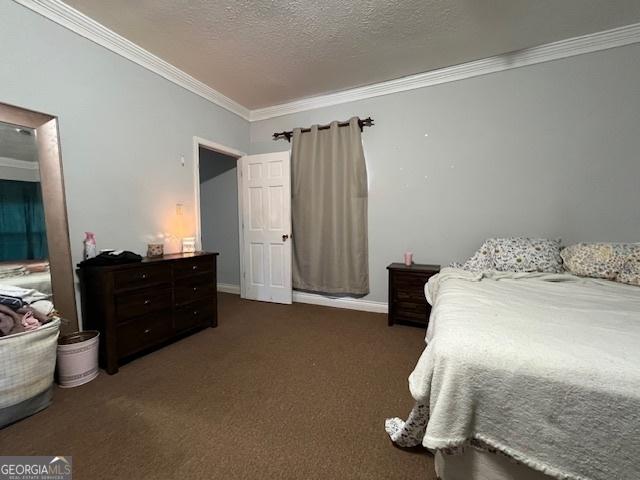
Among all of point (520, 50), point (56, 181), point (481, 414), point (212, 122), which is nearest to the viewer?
point (481, 414)

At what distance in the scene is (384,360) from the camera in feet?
7.09

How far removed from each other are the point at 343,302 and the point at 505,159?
2.42 metres

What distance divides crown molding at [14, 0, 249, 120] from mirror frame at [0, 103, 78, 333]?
0.73 metres

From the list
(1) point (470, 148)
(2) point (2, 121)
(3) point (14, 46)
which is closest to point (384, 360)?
(1) point (470, 148)

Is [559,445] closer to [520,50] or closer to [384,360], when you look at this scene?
[384,360]

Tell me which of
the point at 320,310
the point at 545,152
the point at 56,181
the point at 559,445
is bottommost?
the point at 320,310

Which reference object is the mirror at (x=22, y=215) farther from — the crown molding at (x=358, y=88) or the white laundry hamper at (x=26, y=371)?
the crown molding at (x=358, y=88)

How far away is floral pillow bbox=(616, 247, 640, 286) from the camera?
1855mm

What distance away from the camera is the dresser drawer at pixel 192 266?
2420 millimetres

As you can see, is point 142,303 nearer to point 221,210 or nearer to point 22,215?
point 22,215

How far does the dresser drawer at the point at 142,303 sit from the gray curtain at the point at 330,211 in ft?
5.64

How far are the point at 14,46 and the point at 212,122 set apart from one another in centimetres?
168

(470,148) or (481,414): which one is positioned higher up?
(470,148)

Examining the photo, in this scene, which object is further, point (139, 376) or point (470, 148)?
point (470, 148)
